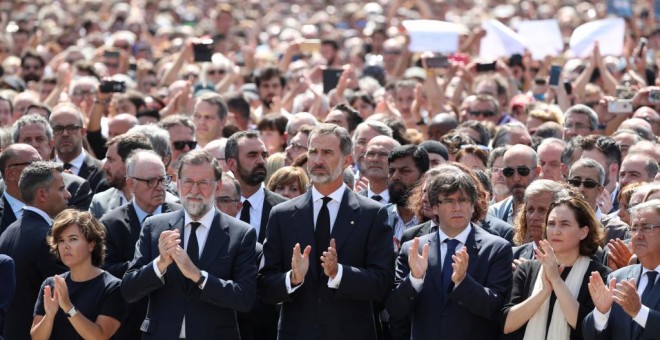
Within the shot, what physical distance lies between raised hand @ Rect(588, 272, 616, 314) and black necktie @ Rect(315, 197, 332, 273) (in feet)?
5.55

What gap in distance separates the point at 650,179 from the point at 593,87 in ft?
17.9

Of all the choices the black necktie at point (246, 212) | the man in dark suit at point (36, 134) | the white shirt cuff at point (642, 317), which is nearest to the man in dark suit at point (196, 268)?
the black necktie at point (246, 212)

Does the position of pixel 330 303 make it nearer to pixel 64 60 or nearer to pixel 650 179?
pixel 650 179

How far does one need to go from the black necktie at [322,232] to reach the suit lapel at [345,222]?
0.15 ft

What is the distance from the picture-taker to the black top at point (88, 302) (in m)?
8.62

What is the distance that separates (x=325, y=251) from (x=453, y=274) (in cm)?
86

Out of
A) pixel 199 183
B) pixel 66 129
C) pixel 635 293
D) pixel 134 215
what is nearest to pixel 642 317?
pixel 635 293

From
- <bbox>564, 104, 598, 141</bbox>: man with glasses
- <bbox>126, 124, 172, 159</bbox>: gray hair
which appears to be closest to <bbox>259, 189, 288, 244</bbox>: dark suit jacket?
<bbox>126, 124, 172, 159</bbox>: gray hair

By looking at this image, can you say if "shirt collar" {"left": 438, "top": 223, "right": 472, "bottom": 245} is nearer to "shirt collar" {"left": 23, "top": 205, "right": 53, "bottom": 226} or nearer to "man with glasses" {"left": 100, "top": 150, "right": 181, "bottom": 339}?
"man with glasses" {"left": 100, "top": 150, "right": 181, "bottom": 339}

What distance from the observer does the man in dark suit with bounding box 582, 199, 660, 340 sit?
24.6 ft

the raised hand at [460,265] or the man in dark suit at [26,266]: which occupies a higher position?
the raised hand at [460,265]

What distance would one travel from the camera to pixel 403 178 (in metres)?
9.98

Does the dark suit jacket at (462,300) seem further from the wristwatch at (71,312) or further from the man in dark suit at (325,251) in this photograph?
the wristwatch at (71,312)

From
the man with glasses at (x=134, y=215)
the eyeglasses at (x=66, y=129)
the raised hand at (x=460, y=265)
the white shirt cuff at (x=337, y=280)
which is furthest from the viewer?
the eyeglasses at (x=66, y=129)
